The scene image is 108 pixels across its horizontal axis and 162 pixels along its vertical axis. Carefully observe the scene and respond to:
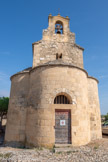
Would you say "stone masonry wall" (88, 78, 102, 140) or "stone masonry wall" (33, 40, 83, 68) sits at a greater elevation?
"stone masonry wall" (33, 40, 83, 68)

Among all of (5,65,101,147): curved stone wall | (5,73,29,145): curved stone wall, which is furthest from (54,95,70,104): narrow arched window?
(5,73,29,145): curved stone wall

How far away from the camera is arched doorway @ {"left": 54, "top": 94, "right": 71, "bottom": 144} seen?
7.62 m

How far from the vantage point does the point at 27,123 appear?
8.62 m

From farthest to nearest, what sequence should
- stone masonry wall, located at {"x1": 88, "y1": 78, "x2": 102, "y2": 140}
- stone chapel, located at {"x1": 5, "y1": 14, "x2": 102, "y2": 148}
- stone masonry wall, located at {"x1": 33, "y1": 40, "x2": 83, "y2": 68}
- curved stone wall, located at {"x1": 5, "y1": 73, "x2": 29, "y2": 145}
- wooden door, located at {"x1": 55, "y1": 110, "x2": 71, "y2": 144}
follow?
stone masonry wall, located at {"x1": 33, "y1": 40, "x2": 83, "y2": 68}
stone masonry wall, located at {"x1": 88, "y1": 78, "x2": 102, "y2": 140}
curved stone wall, located at {"x1": 5, "y1": 73, "x2": 29, "y2": 145}
stone chapel, located at {"x1": 5, "y1": 14, "x2": 102, "y2": 148}
wooden door, located at {"x1": 55, "y1": 110, "x2": 71, "y2": 144}

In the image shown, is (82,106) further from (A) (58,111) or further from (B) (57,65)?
(B) (57,65)

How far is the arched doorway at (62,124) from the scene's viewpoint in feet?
25.0

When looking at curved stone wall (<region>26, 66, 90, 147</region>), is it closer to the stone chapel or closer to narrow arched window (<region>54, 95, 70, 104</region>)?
the stone chapel

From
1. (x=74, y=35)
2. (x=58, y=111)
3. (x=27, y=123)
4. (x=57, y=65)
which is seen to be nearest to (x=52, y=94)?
(x=58, y=111)

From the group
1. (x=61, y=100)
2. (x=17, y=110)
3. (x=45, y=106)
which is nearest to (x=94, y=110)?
(x=61, y=100)

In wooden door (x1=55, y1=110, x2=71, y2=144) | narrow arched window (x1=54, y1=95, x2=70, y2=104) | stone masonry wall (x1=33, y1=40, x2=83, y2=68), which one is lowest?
wooden door (x1=55, y1=110, x2=71, y2=144)

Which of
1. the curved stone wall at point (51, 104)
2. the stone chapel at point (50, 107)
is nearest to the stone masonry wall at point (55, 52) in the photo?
the stone chapel at point (50, 107)

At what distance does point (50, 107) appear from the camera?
315 inches

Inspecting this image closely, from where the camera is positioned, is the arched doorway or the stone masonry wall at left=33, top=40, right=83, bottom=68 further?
the stone masonry wall at left=33, top=40, right=83, bottom=68

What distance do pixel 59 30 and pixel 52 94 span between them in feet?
25.0
